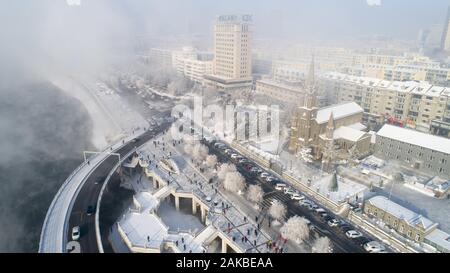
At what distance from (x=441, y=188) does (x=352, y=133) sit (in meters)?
20.0

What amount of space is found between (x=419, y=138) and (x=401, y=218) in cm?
2609

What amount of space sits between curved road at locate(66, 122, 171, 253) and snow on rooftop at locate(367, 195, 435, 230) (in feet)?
137

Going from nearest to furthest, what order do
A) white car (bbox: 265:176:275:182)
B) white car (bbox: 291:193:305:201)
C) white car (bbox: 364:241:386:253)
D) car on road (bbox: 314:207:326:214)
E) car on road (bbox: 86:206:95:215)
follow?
1. white car (bbox: 364:241:386:253)
2. car on road (bbox: 86:206:95:215)
3. car on road (bbox: 314:207:326:214)
4. white car (bbox: 291:193:305:201)
5. white car (bbox: 265:176:275:182)

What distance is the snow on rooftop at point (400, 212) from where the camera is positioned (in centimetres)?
4228

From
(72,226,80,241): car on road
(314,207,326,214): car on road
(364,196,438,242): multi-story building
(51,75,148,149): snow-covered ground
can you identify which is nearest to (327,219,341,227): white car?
(314,207,326,214): car on road

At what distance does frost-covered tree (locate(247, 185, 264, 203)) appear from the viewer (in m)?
50.3

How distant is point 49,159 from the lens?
73.8 m

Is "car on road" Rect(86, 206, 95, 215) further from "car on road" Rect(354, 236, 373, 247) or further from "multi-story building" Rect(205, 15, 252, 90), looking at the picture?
"multi-story building" Rect(205, 15, 252, 90)

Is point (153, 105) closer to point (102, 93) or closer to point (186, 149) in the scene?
point (102, 93)

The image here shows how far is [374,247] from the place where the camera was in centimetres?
4047

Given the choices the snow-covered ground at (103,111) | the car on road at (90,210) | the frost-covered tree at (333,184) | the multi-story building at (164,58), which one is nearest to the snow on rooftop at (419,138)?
the frost-covered tree at (333,184)
